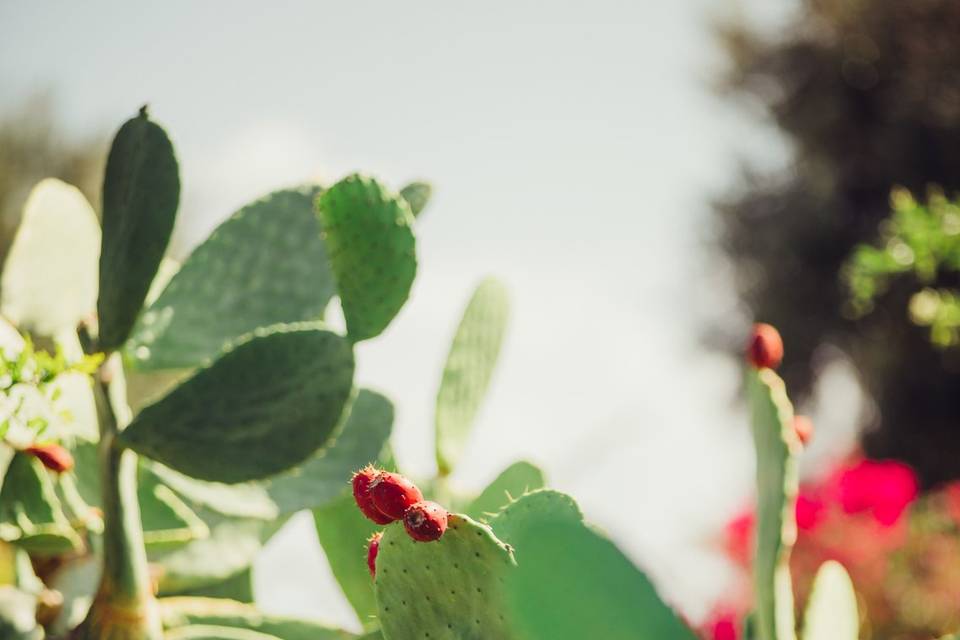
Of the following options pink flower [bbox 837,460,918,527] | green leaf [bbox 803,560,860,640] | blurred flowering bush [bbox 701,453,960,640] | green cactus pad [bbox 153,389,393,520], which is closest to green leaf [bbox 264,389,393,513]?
green cactus pad [bbox 153,389,393,520]

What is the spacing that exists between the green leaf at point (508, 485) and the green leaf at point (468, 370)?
0.08 meters

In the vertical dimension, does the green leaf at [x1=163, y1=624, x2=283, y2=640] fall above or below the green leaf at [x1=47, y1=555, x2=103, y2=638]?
above

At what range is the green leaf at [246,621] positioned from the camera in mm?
482

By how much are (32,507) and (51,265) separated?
5.8 inches

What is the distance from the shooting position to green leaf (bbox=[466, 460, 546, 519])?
1.51ft

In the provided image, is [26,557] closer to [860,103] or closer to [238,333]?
[238,333]

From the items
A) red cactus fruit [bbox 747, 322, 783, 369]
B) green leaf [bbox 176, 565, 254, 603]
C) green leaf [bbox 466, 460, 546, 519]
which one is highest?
red cactus fruit [bbox 747, 322, 783, 369]

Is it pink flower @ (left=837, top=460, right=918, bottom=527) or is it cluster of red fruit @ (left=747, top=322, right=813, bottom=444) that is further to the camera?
pink flower @ (left=837, top=460, right=918, bottom=527)

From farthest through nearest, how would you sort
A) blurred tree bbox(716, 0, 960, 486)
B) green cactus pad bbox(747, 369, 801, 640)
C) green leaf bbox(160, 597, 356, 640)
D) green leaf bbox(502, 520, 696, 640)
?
blurred tree bbox(716, 0, 960, 486)
green leaf bbox(160, 597, 356, 640)
green cactus pad bbox(747, 369, 801, 640)
green leaf bbox(502, 520, 696, 640)

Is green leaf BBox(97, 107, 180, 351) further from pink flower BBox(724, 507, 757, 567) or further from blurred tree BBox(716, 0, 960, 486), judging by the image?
blurred tree BBox(716, 0, 960, 486)

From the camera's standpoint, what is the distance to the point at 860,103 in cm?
1160

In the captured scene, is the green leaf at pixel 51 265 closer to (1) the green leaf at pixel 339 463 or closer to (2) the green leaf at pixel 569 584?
(1) the green leaf at pixel 339 463

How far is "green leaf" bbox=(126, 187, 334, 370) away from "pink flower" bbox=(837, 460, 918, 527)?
490 centimetres

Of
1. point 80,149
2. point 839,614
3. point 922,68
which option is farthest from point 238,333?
point 922,68
